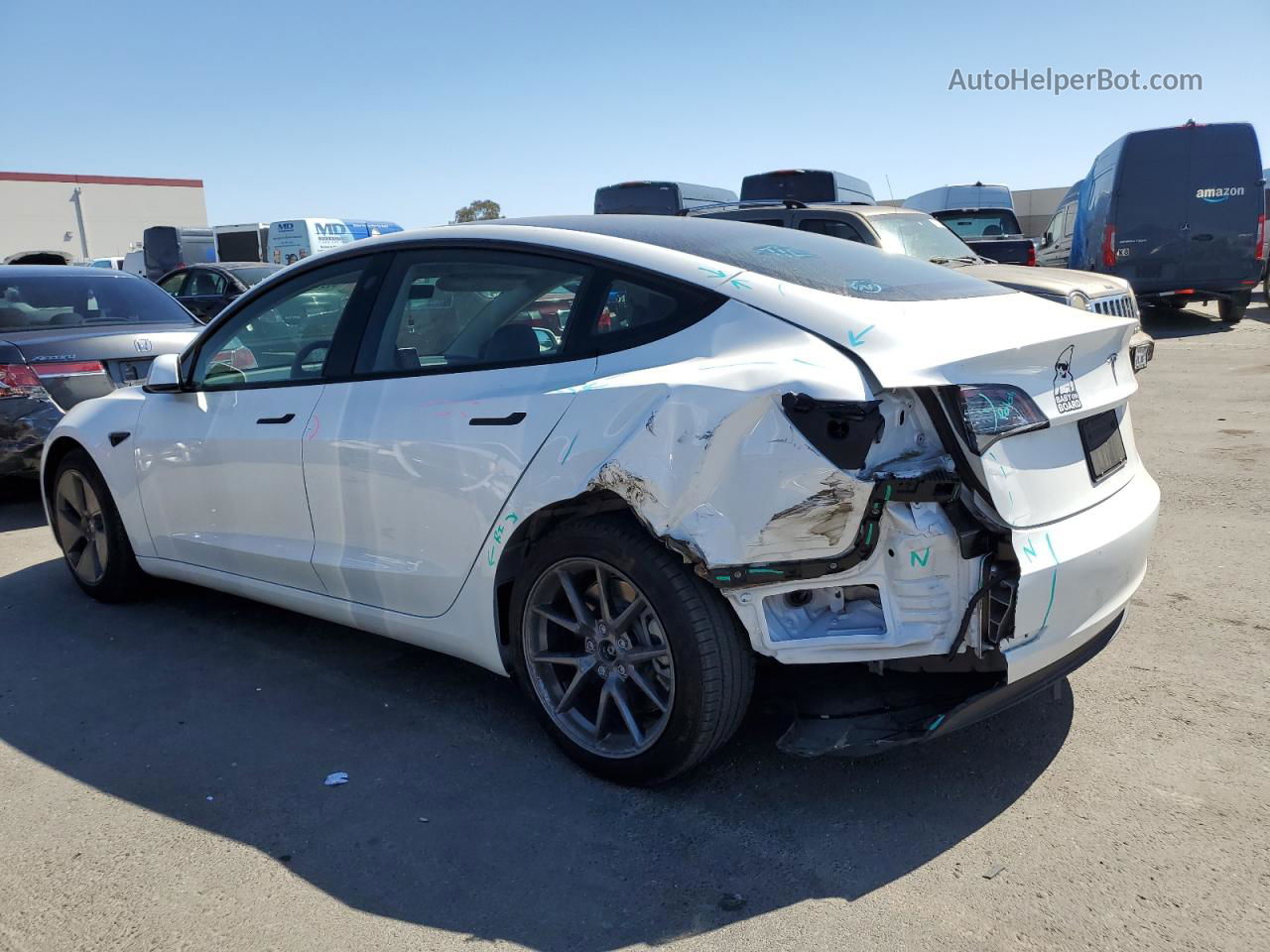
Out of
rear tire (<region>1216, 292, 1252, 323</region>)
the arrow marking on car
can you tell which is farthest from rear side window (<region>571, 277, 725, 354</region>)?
rear tire (<region>1216, 292, 1252, 323</region>)

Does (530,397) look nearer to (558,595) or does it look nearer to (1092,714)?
(558,595)

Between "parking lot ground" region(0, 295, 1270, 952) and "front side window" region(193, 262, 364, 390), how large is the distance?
3.84ft

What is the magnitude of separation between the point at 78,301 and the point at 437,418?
5.38 meters

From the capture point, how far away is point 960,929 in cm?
242

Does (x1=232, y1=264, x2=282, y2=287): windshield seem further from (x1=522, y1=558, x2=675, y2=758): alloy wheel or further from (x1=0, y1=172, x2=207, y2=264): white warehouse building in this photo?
(x1=0, y1=172, x2=207, y2=264): white warehouse building

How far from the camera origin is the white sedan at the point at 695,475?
2631 millimetres

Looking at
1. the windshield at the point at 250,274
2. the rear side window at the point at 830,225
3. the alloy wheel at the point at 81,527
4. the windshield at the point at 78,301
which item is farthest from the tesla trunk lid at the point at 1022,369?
the windshield at the point at 250,274

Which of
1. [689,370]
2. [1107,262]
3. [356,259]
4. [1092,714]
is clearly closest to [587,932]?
[689,370]

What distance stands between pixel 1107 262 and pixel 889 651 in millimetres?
13809

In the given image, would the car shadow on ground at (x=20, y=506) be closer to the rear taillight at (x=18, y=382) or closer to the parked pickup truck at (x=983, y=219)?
the rear taillight at (x=18, y=382)

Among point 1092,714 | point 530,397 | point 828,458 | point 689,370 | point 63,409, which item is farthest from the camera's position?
point 63,409

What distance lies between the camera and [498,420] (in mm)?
3180

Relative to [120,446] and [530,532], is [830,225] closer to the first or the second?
[120,446]

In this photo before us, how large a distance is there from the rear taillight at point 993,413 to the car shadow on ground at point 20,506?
20.2ft
